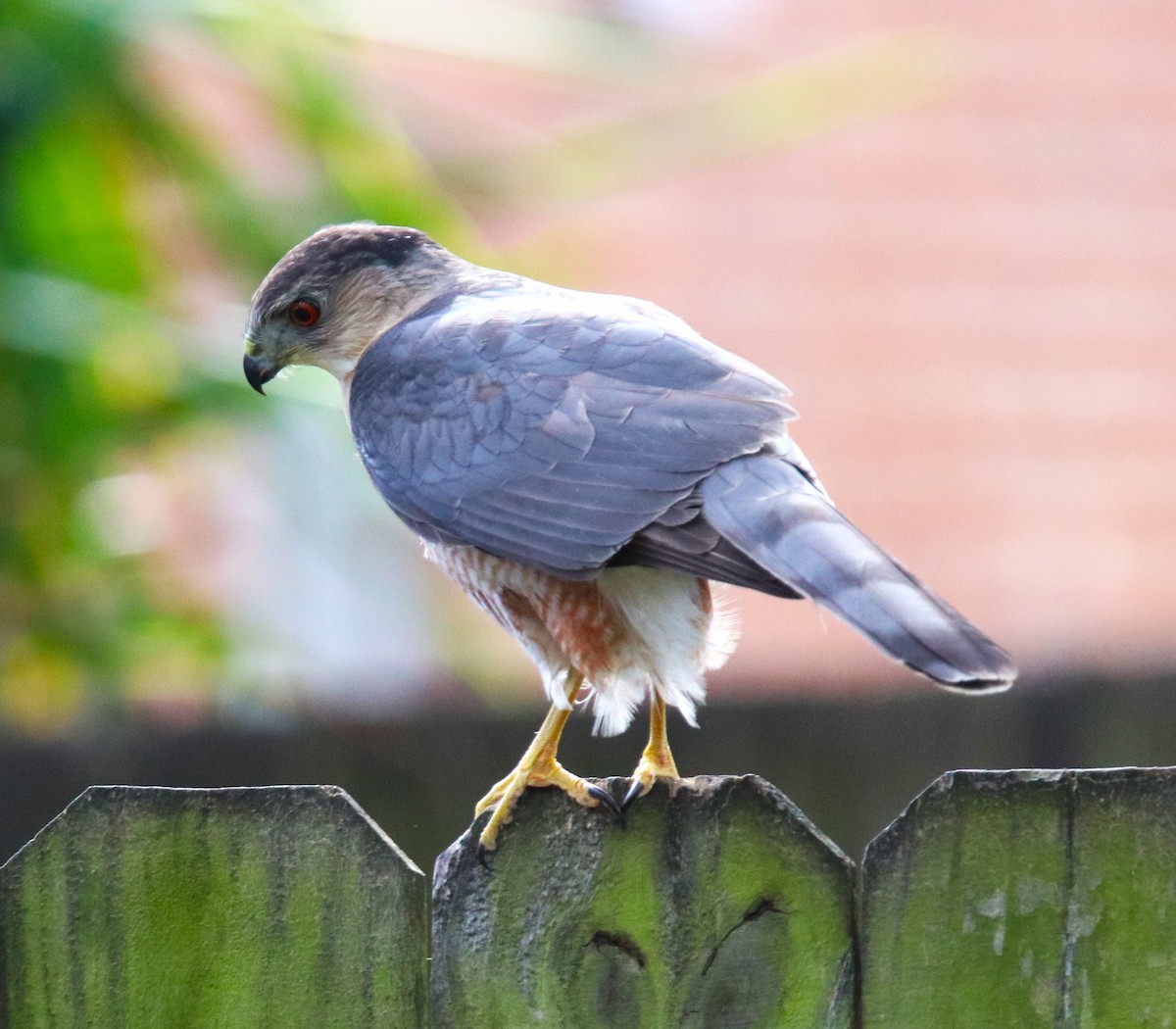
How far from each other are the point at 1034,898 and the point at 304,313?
195cm

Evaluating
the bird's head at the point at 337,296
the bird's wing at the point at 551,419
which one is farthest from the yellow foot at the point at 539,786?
the bird's head at the point at 337,296

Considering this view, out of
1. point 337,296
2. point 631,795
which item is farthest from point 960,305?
point 631,795

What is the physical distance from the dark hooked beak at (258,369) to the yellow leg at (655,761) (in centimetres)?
115

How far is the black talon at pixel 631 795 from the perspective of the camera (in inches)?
81.0

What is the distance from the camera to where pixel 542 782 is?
2398mm

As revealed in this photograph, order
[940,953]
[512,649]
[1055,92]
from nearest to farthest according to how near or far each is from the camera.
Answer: [940,953]
[512,649]
[1055,92]

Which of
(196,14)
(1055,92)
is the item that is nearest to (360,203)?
(196,14)

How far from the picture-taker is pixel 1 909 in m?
2.00

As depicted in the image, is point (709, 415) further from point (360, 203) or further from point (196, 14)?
point (196, 14)

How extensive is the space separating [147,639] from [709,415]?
2.69 meters

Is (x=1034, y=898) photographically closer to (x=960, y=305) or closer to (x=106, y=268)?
(x=106, y=268)

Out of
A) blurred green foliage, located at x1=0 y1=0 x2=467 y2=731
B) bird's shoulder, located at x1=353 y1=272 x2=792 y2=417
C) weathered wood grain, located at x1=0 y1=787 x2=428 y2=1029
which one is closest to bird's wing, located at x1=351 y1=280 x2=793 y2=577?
bird's shoulder, located at x1=353 y1=272 x2=792 y2=417

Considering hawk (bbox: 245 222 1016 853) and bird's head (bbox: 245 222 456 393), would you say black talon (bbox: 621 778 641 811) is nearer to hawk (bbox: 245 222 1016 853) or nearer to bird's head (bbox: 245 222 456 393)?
hawk (bbox: 245 222 1016 853)

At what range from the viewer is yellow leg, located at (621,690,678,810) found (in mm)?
2090
